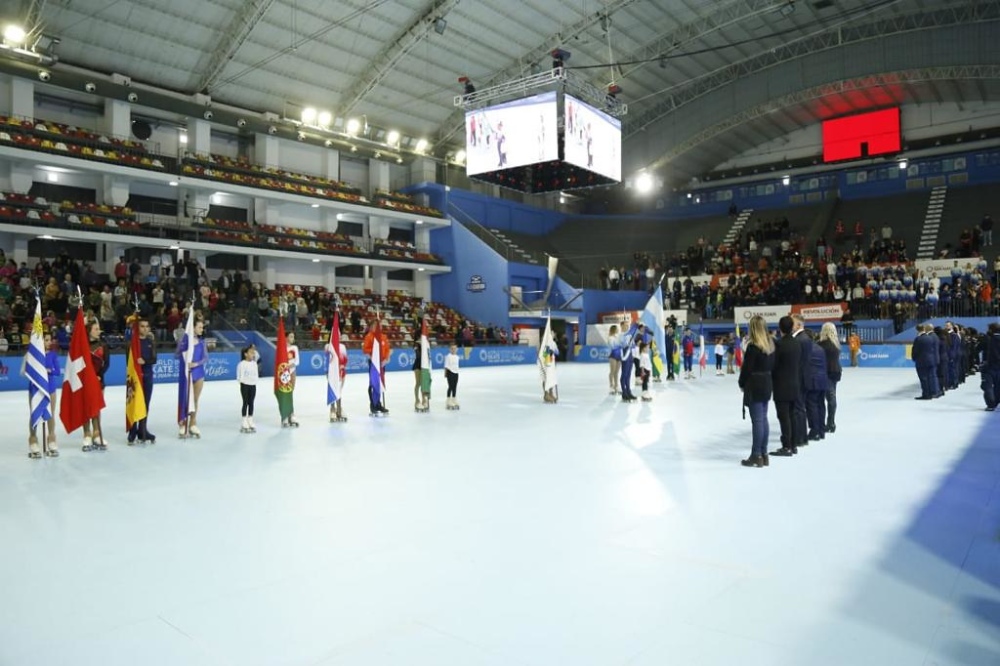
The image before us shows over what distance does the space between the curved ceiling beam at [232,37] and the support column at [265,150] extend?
4.04 metres

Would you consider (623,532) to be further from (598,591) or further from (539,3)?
(539,3)

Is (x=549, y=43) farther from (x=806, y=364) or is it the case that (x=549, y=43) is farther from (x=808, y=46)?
(x=806, y=364)

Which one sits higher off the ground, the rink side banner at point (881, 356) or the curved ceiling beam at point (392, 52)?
the curved ceiling beam at point (392, 52)

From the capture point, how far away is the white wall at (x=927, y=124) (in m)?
38.9

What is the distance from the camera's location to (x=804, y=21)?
32.6 m

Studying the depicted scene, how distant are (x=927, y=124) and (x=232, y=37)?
38.8m

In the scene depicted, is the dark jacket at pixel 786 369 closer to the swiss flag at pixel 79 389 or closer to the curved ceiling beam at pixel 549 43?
the swiss flag at pixel 79 389

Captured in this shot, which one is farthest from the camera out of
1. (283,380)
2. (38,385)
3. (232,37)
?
(232,37)

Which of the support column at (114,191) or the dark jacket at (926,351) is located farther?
the support column at (114,191)

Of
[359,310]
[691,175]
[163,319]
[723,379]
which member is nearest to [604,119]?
[723,379]

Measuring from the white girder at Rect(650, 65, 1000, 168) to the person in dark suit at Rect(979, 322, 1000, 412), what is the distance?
2424 centimetres

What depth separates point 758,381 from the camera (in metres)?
7.60


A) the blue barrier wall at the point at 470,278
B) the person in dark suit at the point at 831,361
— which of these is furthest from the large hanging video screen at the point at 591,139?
the person in dark suit at the point at 831,361

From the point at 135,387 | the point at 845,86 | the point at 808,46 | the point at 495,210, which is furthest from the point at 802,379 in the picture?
the point at 495,210
